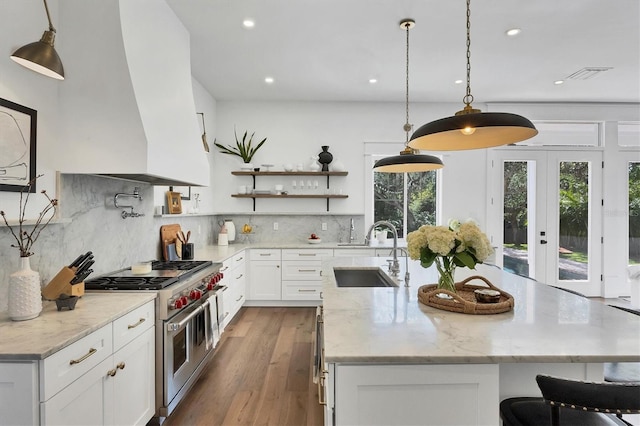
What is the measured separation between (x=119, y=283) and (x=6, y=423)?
98 centimetres

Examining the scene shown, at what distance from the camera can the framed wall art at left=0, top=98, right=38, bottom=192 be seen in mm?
1608

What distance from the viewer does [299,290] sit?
14.9 ft

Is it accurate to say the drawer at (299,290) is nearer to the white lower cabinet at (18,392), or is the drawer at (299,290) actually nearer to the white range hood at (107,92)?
the white range hood at (107,92)

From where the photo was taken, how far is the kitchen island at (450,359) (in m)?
1.14

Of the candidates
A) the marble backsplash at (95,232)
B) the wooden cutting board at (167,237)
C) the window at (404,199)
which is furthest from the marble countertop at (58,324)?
the window at (404,199)

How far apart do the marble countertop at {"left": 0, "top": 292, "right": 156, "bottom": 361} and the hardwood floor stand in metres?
0.91

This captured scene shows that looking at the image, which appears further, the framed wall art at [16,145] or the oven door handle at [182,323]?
the oven door handle at [182,323]

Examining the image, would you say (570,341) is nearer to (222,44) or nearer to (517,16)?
(517,16)

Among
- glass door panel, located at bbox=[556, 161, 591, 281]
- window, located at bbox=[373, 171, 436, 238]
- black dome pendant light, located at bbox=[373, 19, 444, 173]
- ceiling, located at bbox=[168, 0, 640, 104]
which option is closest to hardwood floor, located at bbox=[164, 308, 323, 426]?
black dome pendant light, located at bbox=[373, 19, 444, 173]

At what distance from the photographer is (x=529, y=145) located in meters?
5.09

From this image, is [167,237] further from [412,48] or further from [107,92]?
[412,48]

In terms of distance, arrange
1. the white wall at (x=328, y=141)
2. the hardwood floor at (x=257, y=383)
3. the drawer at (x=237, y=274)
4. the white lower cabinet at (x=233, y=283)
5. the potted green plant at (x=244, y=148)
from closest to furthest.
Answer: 1. the hardwood floor at (x=257, y=383)
2. the white lower cabinet at (x=233, y=283)
3. the drawer at (x=237, y=274)
4. the potted green plant at (x=244, y=148)
5. the white wall at (x=328, y=141)

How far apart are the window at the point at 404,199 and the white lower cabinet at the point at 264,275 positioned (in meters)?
1.74

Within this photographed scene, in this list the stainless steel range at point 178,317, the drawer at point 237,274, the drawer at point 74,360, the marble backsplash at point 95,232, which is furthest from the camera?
the drawer at point 237,274
